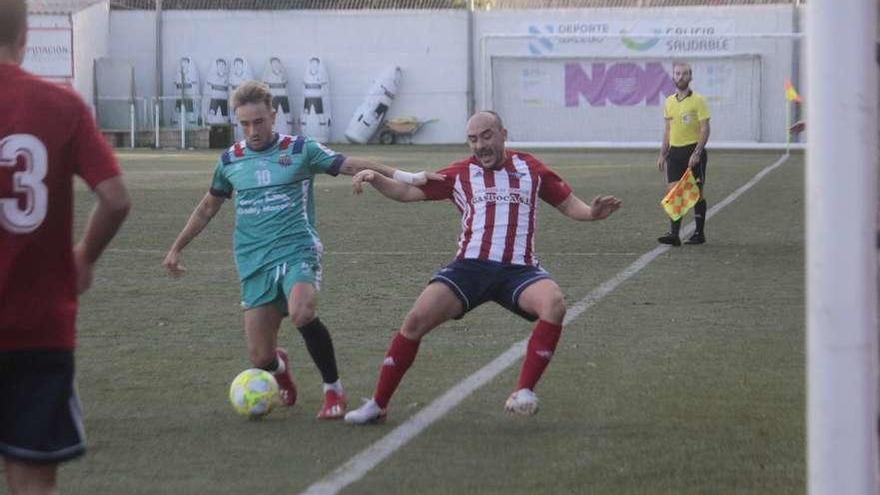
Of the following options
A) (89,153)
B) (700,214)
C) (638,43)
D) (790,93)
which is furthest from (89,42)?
(89,153)

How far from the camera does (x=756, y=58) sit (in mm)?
38562

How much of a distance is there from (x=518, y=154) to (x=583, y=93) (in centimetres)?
3063

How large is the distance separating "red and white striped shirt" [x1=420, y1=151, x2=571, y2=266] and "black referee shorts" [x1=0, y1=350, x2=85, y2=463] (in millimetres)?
3495

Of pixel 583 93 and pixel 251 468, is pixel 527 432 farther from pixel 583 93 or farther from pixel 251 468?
pixel 583 93

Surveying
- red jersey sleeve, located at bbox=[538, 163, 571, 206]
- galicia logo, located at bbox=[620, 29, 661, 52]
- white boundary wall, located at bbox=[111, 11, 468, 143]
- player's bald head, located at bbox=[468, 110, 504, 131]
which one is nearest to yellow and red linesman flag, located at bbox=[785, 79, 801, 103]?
galicia logo, located at bbox=[620, 29, 661, 52]

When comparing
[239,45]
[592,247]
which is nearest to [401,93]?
[239,45]

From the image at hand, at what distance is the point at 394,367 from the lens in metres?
7.34

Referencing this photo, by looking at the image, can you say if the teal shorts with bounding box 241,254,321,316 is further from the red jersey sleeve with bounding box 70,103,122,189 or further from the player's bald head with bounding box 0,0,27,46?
the player's bald head with bounding box 0,0,27,46

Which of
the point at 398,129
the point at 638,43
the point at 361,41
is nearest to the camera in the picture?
the point at 638,43

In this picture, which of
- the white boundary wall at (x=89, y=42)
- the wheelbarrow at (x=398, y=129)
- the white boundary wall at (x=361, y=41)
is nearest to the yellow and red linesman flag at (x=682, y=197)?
the white boundary wall at (x=361, y=41)

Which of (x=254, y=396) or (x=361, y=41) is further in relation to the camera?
(x=361, y=41)

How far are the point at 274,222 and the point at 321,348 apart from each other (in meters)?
0.66

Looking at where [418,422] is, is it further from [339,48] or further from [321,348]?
[339,48]

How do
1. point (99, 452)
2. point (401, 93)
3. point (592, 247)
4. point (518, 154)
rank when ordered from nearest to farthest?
point (99, 452) → point (518, 154) → point (592, 247) → point (401, 93)
